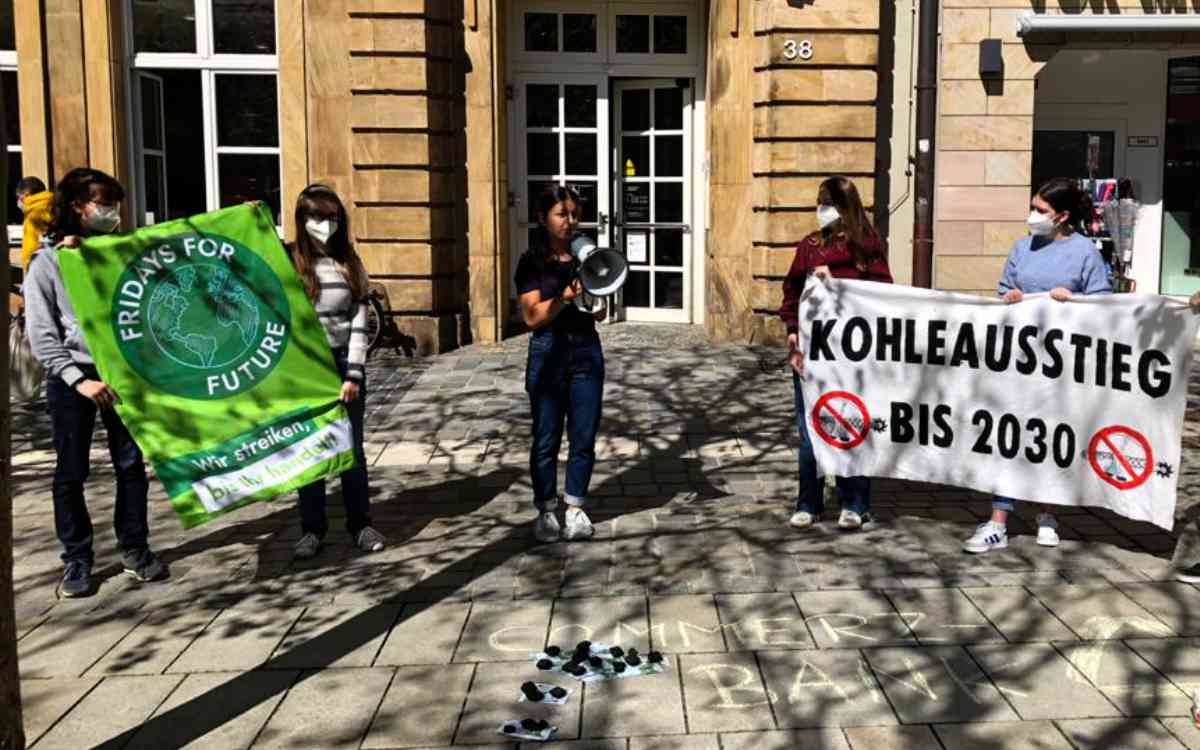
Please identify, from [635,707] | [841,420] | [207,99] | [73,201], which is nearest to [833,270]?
[841,420]

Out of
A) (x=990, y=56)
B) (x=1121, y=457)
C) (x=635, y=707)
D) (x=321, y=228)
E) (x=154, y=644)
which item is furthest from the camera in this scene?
(x=990, y=56)

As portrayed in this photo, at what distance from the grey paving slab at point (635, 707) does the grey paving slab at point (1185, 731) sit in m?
1.59

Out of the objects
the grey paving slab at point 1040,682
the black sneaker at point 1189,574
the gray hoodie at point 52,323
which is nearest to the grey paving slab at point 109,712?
the gray hoodie at point 52,323

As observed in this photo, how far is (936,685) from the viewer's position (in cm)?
455

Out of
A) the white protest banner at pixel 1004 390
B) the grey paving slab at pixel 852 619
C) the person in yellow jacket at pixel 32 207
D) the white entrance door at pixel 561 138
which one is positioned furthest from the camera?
the white entrance door at pixel 561 138

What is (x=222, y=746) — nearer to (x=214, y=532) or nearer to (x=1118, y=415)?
(x=214, y=532)

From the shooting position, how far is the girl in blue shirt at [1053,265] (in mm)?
6180

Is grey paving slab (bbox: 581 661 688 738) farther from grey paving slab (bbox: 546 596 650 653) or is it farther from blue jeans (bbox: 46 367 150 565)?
blue jeans (bbox: 46 367 150 565)

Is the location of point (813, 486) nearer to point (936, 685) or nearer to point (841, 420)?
point (841, 420)

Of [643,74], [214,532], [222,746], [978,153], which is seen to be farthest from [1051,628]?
[643,74]

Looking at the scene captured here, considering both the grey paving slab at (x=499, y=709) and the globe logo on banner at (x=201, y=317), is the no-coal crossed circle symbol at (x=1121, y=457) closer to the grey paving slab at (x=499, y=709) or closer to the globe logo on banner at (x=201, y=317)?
the grey paving slab at (x=499, y=709)

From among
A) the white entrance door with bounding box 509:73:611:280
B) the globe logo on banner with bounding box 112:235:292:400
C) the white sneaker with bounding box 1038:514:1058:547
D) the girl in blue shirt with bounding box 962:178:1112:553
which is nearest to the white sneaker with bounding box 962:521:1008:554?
the girl in blue shirt with bounding box 962:178:1112:553

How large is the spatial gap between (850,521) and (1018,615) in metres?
1.47

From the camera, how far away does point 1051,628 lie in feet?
16.8
